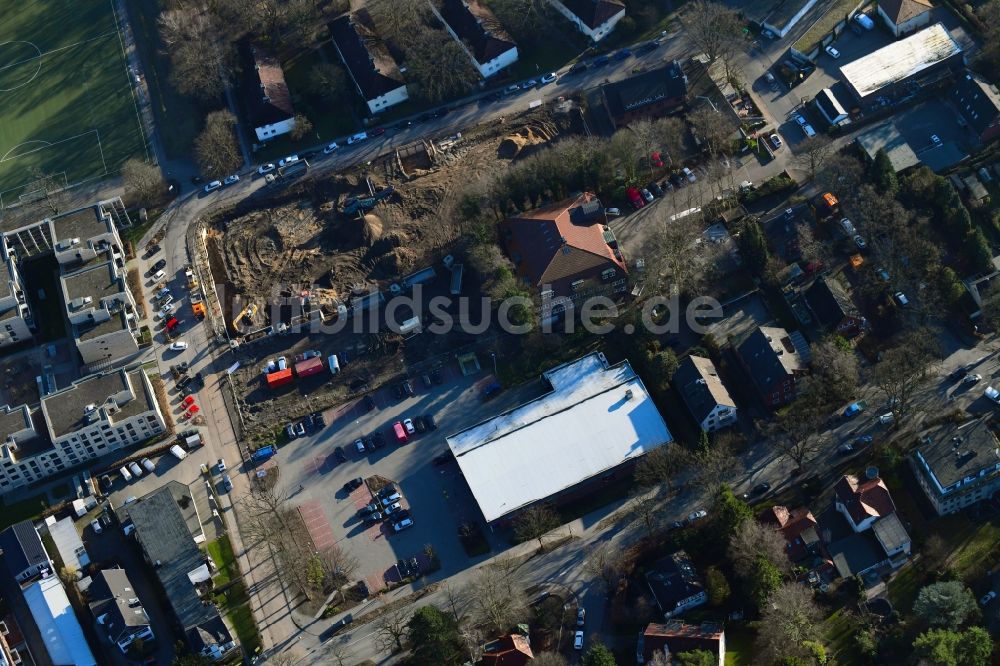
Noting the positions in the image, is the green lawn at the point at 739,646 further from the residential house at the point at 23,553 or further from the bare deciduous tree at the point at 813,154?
the residential house at the point at 23,553

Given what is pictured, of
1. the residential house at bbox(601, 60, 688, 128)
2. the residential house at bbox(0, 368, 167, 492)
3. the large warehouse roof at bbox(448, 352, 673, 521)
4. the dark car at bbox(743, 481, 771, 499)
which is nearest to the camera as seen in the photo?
the dark car at bbox(743, 481, 771, 499)

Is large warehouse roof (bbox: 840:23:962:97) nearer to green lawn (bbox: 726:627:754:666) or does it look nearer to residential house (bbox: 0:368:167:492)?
green lawn (bbox: 726:627:754:666)

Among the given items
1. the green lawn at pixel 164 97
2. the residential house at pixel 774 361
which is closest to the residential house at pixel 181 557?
the green lawn at pixel 164 97

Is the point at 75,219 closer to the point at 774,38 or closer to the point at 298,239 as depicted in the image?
the point at 298,239

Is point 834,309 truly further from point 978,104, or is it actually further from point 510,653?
point 510,653

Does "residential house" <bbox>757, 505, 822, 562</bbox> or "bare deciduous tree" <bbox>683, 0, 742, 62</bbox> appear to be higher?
"bare deciduous tree" <bbox>683, 0, 742, 62</bbox>

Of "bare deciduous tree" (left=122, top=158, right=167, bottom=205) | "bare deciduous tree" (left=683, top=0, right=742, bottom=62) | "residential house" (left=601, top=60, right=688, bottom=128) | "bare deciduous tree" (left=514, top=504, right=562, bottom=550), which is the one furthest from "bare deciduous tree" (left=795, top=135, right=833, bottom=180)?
"bare deciduous tree" (left=122, top=158, right=167, bottom=205)
